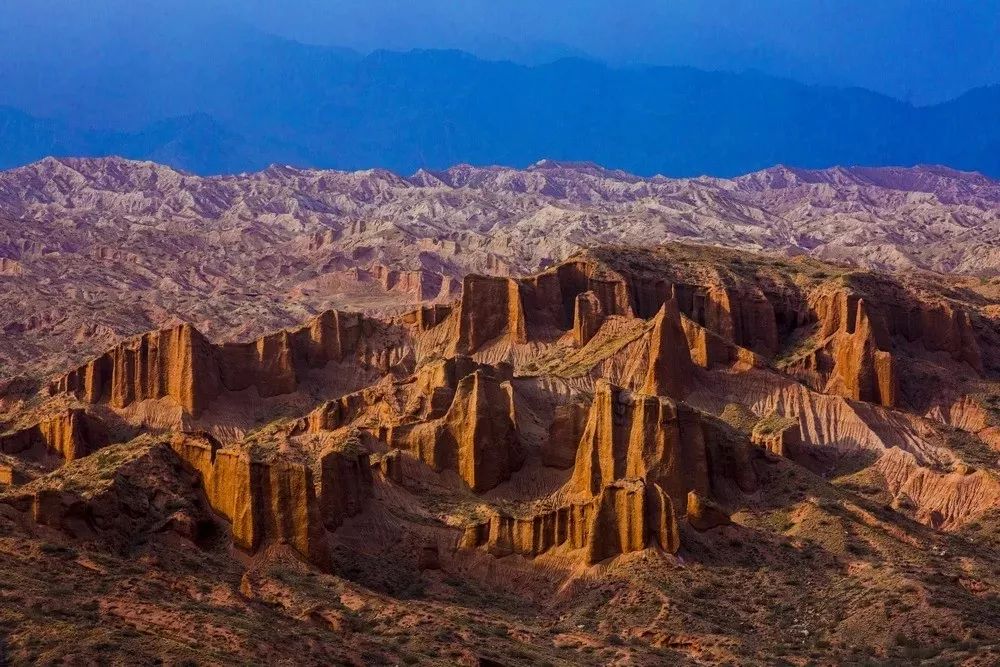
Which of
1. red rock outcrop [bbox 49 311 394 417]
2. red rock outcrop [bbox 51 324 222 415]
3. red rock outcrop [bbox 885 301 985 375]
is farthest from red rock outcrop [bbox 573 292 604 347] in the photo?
red rock outcrop [bbox 51 324 222 415]

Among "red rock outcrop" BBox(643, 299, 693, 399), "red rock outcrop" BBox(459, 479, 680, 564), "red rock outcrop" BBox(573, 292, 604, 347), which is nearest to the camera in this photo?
"red rock outcrop" BBox(459, 479, 680, 564)

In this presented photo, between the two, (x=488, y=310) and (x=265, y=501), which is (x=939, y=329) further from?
(x=265, y=501)

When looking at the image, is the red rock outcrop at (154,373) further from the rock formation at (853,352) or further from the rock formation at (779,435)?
the rock formation at (853,352)

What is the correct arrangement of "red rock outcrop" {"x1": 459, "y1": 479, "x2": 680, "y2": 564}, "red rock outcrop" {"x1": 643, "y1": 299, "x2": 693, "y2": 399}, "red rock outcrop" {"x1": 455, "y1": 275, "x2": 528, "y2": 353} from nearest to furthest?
"red rock outcrop" {"x1": 459, "y1": 479, "x2": 680, "y2": 564} → "red rock outcrop" {"x1": 643, "y1": 299, "x2": 693, "y2": 399} → "red rock outcrop" {"x1": 455, "y1": 275, "x2": 528, "y2": 353}

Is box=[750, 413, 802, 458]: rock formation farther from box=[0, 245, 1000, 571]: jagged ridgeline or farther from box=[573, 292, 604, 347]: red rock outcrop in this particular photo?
box=[573, 292, 604, 347]: red rock outcrop

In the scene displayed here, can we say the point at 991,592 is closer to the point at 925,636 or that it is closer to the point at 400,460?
the point at 925,636

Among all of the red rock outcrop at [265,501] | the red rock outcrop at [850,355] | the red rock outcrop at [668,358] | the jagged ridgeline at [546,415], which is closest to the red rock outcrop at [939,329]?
A: the jagged ridgeline at [546,415]
